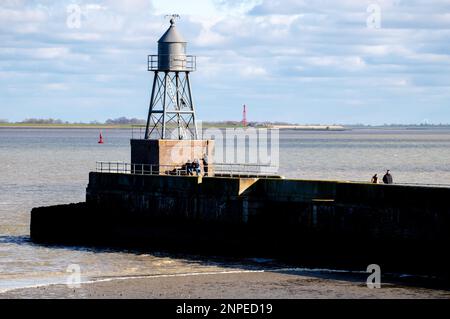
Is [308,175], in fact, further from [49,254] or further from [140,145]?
[49,254]

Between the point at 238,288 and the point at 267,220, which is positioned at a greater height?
the point at 267,220

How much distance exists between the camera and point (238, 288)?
3173 centimetres

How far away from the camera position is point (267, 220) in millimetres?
38375

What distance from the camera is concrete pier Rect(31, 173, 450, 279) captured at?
3416 centimetres

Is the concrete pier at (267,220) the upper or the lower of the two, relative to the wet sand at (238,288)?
upper

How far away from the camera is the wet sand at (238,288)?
30.6 m

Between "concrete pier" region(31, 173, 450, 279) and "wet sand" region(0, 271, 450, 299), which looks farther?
"concrete pier" region(31, 173, 450, 279)

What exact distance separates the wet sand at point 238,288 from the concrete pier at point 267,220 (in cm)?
226

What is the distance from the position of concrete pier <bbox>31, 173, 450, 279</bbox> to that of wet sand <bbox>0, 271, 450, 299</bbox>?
226 cm

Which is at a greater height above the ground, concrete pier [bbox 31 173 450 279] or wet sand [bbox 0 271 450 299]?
concrete pier [bbox 31 173 450 279]

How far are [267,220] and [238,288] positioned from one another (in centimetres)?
696

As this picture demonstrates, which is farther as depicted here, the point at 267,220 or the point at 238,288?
the point at 267,220

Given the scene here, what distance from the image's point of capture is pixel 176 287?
32094 millimetres

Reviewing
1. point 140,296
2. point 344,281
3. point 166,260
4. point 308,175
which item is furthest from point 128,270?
point 308,175
